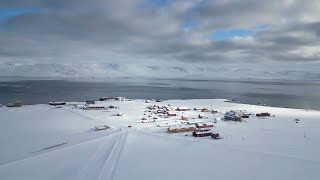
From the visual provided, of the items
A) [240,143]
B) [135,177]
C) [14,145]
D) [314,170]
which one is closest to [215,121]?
[240,143]

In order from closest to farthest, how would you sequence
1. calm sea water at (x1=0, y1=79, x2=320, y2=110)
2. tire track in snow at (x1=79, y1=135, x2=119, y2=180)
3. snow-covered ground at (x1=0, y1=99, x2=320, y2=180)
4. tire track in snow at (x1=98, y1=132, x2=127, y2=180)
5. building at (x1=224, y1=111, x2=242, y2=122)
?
tire track in snow at (x1=98, y1=132, x2=127, y2=180), tire track in snow at (x1=79, y1=135, x2=119, y2=180), snow-covered ground at (x1=0, y1=99, x2=320, y2=180), building at (x1=224, y1=111, x2=242, y2=122), calm sea water at (x1=0, y1=79, x2=320, y2=110)

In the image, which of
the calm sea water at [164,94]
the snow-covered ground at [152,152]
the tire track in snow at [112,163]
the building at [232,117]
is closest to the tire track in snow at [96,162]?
the snow-covered ground at [152,152]

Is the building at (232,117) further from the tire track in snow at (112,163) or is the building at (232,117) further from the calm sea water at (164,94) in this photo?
the calm sea water at (164,94)

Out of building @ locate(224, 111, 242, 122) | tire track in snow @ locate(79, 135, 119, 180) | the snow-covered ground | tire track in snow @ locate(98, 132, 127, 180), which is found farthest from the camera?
building @ locate(224, 111, 242, 122)

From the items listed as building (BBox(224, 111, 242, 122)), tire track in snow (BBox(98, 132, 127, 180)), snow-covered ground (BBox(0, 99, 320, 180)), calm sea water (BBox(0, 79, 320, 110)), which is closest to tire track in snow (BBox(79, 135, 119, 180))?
snow-covered ground (BBox(0, 99, 320, 180))

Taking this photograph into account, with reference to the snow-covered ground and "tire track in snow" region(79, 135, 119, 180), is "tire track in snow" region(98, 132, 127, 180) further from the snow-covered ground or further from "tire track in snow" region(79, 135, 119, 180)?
"tire track in snow" region(79, 135, 119, 180)

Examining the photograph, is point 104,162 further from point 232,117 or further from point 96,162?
point 232,117

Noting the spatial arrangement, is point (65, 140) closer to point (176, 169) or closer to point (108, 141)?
point (108, 141)

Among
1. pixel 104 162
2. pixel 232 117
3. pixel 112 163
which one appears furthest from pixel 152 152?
pixel 232 117
